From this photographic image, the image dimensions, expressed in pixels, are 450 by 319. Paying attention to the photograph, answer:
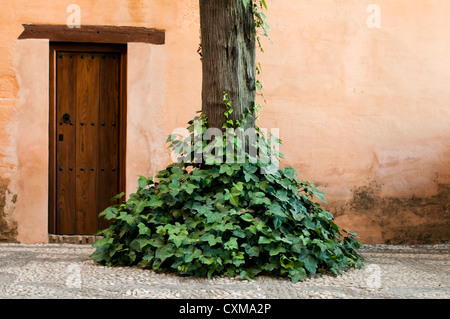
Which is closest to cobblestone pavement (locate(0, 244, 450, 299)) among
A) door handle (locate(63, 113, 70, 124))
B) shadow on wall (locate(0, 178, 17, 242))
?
shadow on wall (locate(0, 178, 17, 242))

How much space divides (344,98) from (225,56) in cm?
218

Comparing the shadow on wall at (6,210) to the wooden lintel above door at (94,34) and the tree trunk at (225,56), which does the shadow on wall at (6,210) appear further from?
the tree trunk at (225,56)

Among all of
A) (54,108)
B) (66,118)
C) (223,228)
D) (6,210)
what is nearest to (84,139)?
(66,118)

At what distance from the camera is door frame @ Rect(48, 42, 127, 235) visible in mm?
5586

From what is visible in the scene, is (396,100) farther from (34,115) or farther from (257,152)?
(34,115)

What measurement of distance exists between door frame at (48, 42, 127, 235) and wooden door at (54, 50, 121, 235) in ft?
0.15

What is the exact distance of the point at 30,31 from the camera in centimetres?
547

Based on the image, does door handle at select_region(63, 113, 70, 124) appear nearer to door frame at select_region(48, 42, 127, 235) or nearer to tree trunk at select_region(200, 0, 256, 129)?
door frame at select_region(48, 42, 127, 235)

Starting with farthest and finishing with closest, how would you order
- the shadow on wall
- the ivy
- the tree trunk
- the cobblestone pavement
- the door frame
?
the door frame, the shadow on wall, the tree trunk, the ivy, the cobblestone pavement

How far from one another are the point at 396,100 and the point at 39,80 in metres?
3.80

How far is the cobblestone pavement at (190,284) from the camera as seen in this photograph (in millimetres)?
3199

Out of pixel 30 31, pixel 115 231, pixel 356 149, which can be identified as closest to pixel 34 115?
pixel 30 31

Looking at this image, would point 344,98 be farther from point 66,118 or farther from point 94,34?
point 66,118

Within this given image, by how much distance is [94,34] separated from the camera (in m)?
5.52
